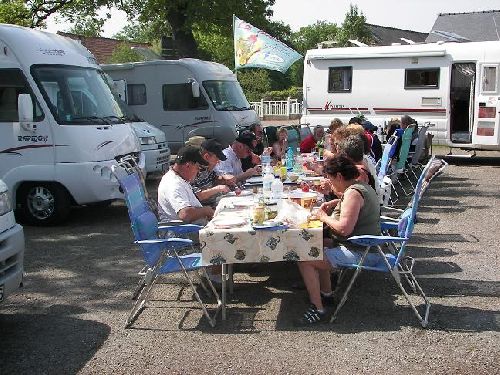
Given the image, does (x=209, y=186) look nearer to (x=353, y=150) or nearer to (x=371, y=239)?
(x=353, y=150)

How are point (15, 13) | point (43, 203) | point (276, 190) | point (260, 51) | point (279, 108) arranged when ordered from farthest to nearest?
1. point (279, 108)
2. point (15, 13)
3. point (260, 51)
4. point (43, 203)
5. point (276, 190)

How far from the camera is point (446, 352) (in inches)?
179

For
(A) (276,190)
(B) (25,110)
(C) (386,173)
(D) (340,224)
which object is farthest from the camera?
(C) (386,173)

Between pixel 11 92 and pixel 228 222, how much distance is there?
5.18 m

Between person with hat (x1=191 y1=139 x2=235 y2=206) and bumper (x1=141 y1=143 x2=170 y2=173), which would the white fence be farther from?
person with hat (x1=191 y1=139 x2=235 y2=206)

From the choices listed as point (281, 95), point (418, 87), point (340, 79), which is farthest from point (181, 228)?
point (281, 95)

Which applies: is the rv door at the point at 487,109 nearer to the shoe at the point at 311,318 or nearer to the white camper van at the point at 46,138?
the white camper van at the point at 46,138

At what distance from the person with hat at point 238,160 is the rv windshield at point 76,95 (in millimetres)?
2052

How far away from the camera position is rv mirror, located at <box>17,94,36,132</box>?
8.59 m

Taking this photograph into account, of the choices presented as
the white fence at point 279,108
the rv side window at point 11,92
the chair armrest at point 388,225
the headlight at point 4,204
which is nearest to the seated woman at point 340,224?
the chair armrest at point 388,225

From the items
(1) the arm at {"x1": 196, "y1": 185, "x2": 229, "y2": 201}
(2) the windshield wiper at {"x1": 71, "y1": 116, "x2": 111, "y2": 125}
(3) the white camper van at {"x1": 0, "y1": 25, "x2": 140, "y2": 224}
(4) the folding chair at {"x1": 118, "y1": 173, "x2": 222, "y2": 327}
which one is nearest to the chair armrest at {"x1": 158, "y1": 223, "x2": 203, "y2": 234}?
(4) the folding chair at {"x1": 118, "y1": 173, "x2": 222, "y2": 327}

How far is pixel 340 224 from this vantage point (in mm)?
5090

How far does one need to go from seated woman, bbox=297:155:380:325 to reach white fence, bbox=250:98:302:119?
25395mm

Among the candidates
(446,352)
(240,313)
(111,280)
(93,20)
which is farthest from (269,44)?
(93,20)
